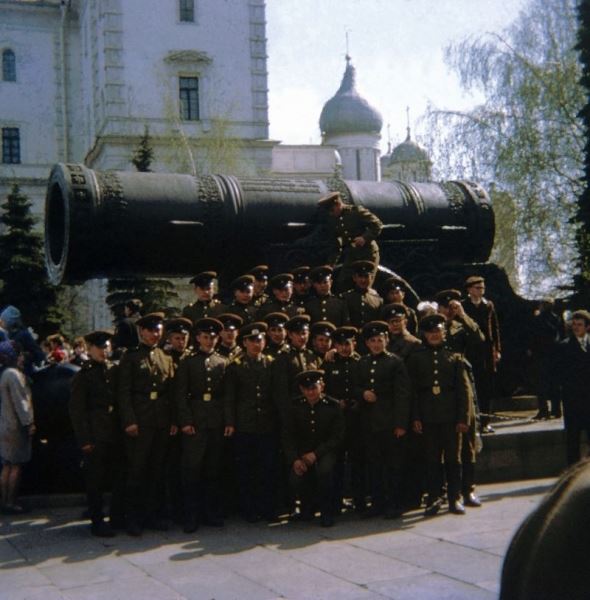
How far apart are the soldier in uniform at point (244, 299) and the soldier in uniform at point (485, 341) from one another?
2.32m

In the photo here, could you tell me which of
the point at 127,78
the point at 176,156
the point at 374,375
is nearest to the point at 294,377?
the point at 374,375

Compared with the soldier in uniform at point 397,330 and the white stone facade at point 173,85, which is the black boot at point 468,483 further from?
the white stone facade at point 173,85

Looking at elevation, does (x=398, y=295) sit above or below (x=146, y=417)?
above

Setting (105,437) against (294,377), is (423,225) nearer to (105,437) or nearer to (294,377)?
(294,377)

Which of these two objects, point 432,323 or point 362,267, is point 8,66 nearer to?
point 362,267

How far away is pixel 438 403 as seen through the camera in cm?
890

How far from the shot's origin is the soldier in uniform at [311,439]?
8672 millimetres

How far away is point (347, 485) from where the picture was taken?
9.68m

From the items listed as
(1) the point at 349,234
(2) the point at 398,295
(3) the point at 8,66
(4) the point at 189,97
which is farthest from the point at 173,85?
(2) the point at 398,295

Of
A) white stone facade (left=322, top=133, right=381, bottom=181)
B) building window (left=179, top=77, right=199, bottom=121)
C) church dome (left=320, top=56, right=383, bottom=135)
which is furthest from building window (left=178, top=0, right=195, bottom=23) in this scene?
church dome (left=320, top=56, right=383, bottom=135)

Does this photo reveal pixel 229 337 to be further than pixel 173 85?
No

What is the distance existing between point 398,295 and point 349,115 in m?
52.7

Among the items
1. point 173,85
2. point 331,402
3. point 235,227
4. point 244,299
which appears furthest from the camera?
point 173,85

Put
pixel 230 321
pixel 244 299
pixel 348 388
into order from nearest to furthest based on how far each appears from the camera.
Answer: pixel 348 388 < pixel 230 321 < pixel 244 299
